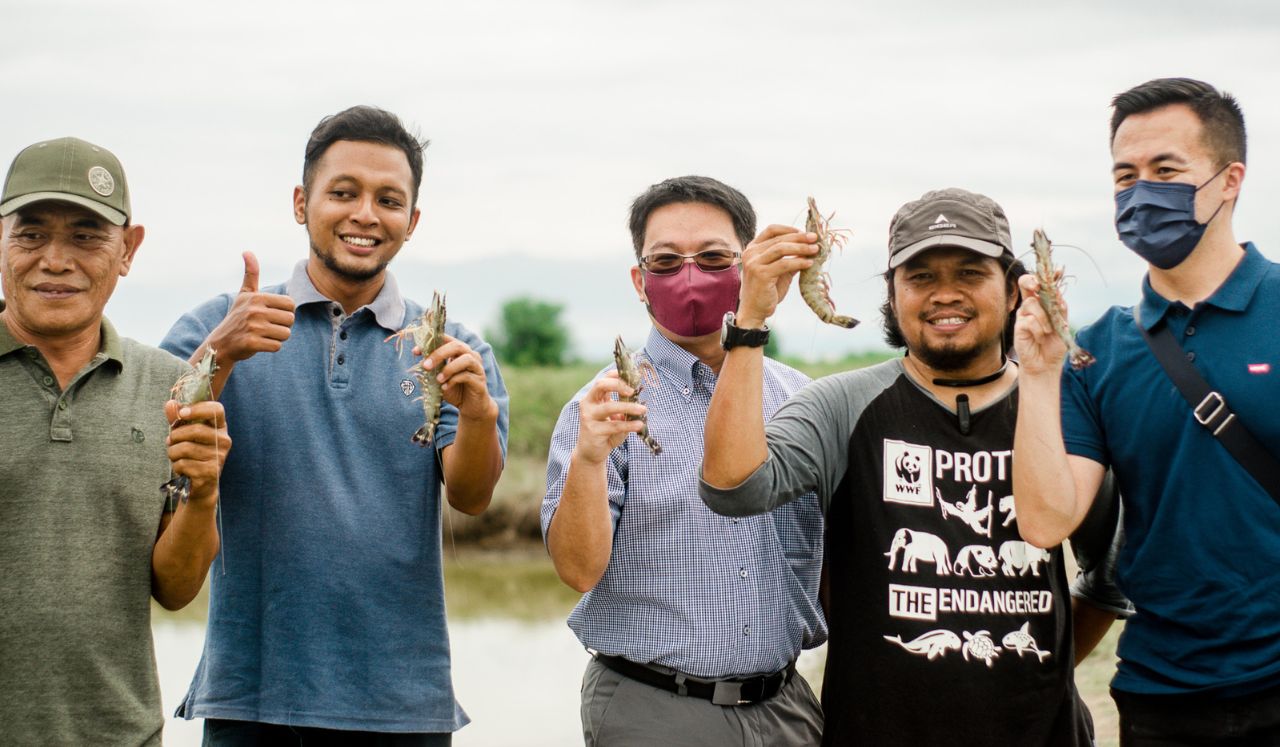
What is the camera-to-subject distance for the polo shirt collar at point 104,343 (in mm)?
4199

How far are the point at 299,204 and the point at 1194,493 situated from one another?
3.99 m

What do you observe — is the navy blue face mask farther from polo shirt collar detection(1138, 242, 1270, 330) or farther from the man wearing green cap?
the man wearing green cap

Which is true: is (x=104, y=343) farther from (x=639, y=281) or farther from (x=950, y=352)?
(x=950, y=352)

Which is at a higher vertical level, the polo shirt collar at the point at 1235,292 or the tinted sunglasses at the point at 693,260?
the tinted sunglasses at the point at 693,260

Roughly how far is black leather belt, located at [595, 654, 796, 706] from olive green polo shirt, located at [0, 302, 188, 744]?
5.97 feet

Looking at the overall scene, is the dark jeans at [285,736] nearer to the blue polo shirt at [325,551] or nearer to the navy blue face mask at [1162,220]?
the blue polo shirt at [325,551]

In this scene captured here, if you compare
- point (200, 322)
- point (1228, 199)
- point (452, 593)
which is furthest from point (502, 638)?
point (1228, 199)

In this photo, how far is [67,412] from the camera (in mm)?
4137

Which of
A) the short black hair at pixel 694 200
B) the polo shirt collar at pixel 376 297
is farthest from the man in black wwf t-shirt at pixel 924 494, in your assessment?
the polo shirt collar at pixel 376 297

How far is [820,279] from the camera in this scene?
4.83m

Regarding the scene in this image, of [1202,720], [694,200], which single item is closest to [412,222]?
[694,200]

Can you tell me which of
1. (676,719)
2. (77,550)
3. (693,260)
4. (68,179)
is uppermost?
(68,179)

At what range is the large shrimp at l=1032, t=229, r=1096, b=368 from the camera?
4219mm

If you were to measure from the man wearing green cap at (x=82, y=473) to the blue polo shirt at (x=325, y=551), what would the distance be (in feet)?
Answer: 1.40
